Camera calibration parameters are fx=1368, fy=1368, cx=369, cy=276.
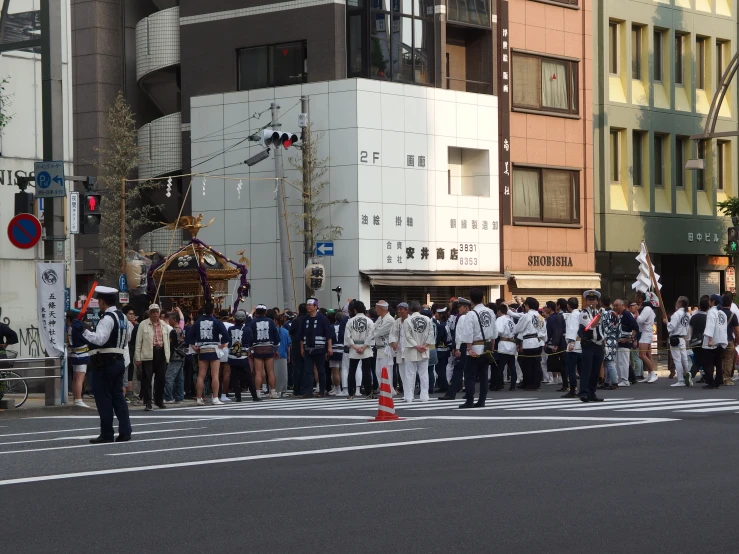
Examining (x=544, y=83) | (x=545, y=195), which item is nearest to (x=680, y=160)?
(x=545, y=195)

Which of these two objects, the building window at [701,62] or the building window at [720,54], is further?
the building window at [720,54]

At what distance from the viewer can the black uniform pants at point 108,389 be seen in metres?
16.6

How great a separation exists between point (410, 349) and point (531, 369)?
18.7 feet

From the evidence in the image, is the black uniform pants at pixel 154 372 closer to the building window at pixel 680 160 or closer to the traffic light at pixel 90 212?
the traffic light at pixel 90 212

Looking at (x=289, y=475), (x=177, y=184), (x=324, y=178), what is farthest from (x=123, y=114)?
(x=289, y=475)

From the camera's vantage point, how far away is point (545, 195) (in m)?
45.9

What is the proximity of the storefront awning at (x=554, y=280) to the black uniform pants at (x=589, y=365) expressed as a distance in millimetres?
21607

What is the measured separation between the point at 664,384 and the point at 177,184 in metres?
20.8

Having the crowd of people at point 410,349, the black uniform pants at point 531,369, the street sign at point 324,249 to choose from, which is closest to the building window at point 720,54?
the street sign at point 324,249

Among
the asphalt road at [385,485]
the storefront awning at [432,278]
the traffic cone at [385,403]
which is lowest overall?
the asphalt road at [385,485]

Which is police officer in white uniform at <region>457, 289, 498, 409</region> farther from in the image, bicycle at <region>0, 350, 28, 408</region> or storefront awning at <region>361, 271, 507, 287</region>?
storefront awning at <region>361, 271, 507, 287</region>

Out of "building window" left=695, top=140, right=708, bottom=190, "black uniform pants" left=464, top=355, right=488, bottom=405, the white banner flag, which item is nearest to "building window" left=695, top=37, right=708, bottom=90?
"building window" left=695, top=140, right=708, bottom=190

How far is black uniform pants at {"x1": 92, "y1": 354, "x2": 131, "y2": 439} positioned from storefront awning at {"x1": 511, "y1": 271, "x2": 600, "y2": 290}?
2847 centimetres

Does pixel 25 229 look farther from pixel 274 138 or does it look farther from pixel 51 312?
pixel 274 138
